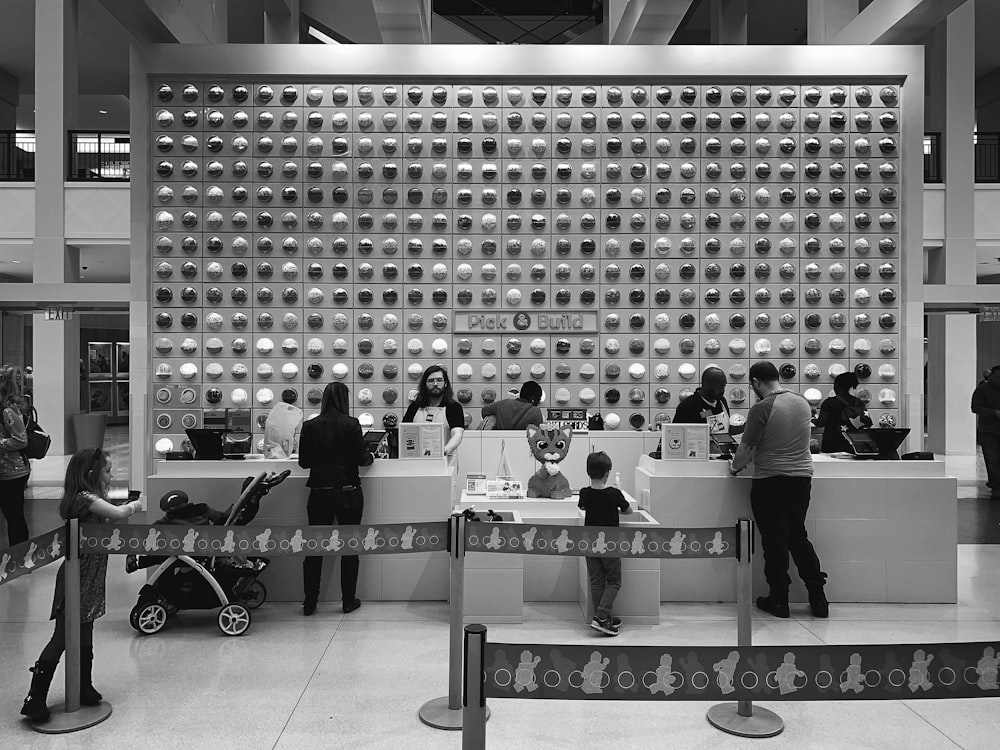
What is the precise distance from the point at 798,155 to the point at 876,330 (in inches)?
91.5

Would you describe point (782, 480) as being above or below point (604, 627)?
above

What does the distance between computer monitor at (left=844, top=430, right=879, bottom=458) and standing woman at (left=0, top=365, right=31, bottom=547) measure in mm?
6796

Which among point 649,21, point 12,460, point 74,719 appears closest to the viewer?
point 74,719

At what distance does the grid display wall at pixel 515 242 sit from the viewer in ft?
32.8

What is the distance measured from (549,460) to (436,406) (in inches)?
56.8

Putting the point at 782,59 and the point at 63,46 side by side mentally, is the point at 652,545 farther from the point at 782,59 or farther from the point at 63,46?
the point at 63,46

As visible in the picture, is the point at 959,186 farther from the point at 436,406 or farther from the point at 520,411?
the point at 436,406

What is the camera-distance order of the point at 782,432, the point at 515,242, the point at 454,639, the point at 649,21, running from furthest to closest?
the point at 649,21 < the point at 515,242 < the point at 782,432 < the point at 454,639

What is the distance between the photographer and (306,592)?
5.87 m

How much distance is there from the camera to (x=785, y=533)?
19.4 ft

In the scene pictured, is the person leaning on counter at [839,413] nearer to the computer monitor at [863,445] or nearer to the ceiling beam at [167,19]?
the computer monitor at [863,445]

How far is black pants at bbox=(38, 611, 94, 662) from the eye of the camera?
4.01 meters

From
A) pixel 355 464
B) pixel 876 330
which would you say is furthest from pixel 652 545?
pixel 876 330

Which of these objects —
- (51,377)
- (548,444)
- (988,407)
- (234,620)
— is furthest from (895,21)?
(51,377)
